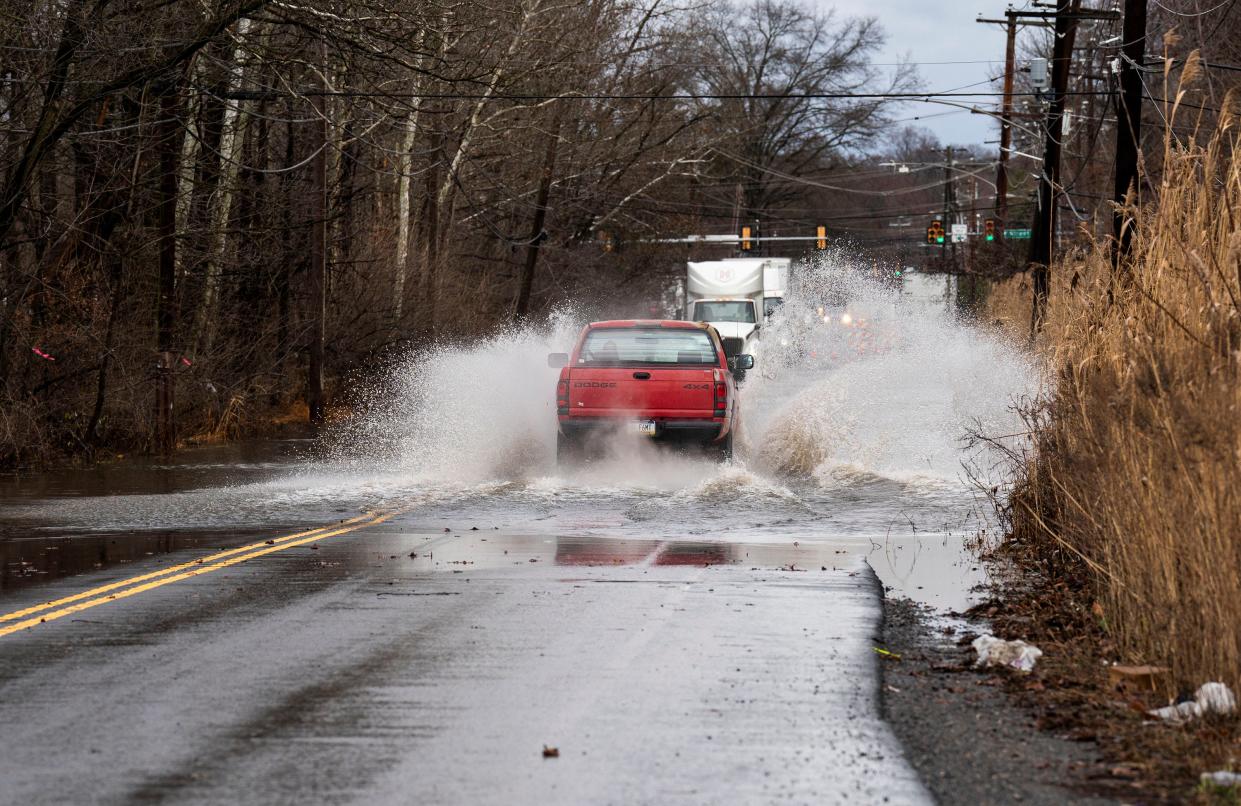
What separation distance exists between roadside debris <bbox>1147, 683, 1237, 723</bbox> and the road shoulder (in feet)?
1.55

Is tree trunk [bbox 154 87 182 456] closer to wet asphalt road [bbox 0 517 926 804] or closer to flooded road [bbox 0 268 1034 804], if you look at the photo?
flooded road [bbox 0 268 1034 804]

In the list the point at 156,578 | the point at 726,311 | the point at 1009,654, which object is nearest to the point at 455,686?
the point at 1009,654

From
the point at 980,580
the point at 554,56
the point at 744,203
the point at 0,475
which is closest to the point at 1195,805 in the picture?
the point at 980,580

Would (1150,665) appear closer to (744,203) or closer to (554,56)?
(554,56)

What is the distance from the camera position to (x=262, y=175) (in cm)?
3005

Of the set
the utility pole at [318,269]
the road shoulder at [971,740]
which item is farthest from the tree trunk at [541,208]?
the road shoulder at [971,740]

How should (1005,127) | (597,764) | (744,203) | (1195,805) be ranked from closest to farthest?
(1195,805)
(597,764)
(1005,127)
(744,203)

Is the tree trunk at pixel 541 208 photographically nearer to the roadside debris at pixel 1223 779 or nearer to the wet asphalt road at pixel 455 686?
the wet asphalt road at pixel 455 686

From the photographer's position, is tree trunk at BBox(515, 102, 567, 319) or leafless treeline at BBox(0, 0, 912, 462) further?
tree trunk at BBox(515, 102, 567, 319)

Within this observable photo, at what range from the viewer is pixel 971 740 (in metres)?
6.54

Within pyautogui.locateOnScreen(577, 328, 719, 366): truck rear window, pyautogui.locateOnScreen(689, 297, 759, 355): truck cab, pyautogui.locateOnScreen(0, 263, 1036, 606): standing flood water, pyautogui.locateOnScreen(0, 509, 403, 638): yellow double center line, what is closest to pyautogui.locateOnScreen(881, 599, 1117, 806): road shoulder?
pyautogui.locateOnScreen(0, 263, 1036, 606): standing flood water

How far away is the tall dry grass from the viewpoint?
6883 mm

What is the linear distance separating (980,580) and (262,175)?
21604 millimetres

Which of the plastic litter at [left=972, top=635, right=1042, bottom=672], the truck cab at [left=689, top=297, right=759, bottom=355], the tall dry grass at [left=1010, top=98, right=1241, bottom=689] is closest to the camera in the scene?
the tall dry grass at [left=1010, top=98, right=1241, bottom=689]
